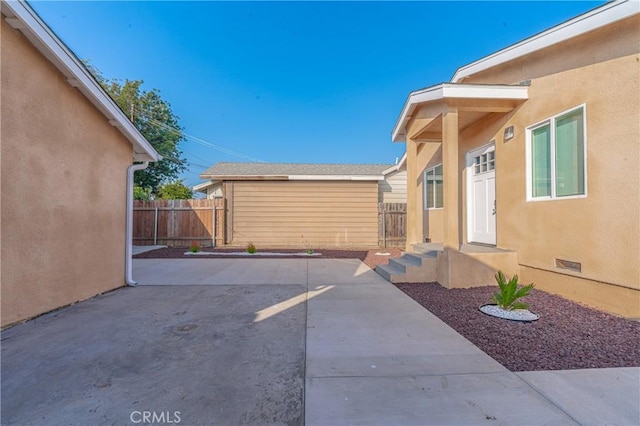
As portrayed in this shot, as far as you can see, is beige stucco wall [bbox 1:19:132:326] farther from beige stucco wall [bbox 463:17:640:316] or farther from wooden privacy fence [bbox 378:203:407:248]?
wooden privacy fence [bbox 378:203:407:248]

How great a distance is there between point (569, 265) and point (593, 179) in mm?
1343

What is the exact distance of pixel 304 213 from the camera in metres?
11.8

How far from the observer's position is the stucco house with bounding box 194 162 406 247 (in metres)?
11.7

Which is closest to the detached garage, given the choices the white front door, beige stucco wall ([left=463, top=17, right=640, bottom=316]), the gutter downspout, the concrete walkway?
the white front door

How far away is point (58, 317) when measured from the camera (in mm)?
3729

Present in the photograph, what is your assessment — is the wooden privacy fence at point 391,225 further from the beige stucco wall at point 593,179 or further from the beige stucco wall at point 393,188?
the beige stucco wall at point 593,179

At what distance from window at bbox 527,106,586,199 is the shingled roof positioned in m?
6.71

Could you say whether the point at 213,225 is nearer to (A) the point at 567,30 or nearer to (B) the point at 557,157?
(B) the point at 557,157

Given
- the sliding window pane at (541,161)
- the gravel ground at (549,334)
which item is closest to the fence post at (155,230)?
the gravel ground at (549,334)

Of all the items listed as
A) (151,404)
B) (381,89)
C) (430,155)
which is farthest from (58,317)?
(381,89)

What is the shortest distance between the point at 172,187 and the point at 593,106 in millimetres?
22396

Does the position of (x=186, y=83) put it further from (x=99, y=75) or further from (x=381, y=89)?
(x=381, y=89)

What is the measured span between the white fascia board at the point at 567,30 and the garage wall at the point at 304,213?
661cm

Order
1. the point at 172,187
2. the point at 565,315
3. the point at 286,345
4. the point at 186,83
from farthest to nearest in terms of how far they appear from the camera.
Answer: the point at 172,187, the point at 186,83, the point at 565,315, the point at 286,345
